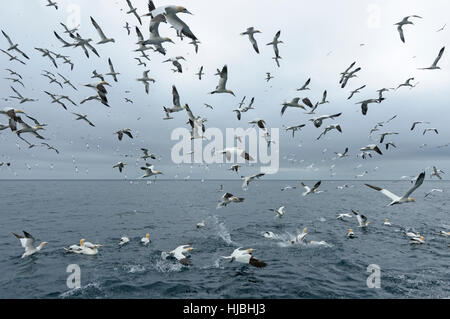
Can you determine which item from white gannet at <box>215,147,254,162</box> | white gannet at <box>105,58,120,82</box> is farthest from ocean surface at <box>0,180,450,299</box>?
white gannet at <box>105,58,120,82</box>

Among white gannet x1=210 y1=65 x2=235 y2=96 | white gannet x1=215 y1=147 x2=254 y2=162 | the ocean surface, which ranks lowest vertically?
the ocean surface

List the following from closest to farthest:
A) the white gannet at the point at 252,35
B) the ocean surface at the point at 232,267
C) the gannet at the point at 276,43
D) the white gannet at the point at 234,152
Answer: the ocean surface at the point at 232,267, the white gannet at the point at 234,152, the white gannet at the point at 252,35, the gannet at the point at 276,43

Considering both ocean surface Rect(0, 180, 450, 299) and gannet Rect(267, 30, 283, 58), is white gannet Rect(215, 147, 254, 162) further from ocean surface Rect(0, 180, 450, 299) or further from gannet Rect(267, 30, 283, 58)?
gannet Rect(267, 30, 283, 58)

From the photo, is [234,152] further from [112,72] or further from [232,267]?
[112,72]

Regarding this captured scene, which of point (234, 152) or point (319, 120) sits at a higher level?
point (319, 120)

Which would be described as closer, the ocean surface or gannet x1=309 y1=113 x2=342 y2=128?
the ocean surface

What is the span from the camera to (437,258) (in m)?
19.5

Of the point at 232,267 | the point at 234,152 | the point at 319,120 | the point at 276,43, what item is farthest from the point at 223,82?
the point at 232,267

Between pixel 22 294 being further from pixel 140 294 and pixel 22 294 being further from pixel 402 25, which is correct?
pixel 402 25

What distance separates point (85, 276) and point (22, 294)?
300 cm

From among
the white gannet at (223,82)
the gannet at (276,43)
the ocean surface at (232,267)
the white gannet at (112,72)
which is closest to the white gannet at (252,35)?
the gannet at (276,43)

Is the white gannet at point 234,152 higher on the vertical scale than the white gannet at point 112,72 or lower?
lower

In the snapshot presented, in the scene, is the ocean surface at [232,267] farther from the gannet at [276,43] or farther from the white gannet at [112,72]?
the gannet at [276,43]

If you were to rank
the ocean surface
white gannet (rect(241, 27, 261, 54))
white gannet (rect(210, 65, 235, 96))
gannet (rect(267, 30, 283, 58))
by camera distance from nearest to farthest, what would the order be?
the ocean surface → white gannet (rect(210, 65, 235, 96)) → white gannet (rect(241, 27, 261, 54)) → gannet (rect(267, 30, 283, 58))
